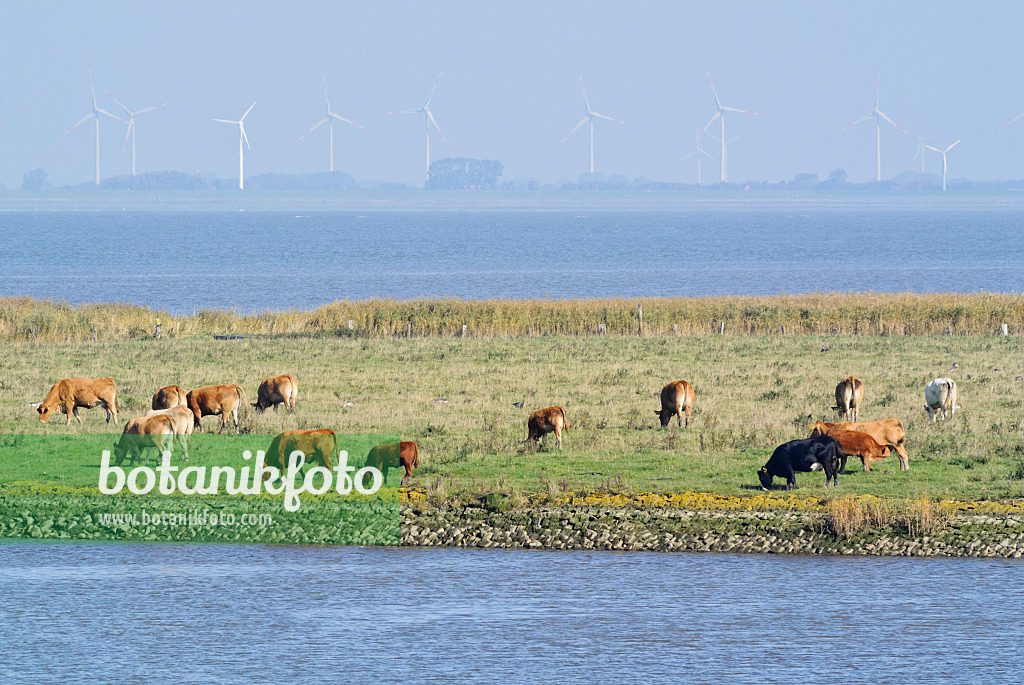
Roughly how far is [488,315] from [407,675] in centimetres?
4751

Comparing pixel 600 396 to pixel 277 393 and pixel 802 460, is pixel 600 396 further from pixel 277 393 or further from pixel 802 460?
pixel 802 460

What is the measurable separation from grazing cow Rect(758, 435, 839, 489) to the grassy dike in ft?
1.40

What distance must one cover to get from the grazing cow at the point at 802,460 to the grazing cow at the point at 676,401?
6.81m

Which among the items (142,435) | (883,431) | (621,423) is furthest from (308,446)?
(883,431)

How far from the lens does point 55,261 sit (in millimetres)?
172000

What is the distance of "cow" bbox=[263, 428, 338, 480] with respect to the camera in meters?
27.1

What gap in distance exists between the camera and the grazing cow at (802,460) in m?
25.6

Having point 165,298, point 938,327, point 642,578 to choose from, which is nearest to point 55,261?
point 165,298

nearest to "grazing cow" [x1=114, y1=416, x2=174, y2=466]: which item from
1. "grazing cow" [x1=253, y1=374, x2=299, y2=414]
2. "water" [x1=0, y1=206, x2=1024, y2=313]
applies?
"grazing cow" [x1=253, y1=374, x2=299, y2=414]

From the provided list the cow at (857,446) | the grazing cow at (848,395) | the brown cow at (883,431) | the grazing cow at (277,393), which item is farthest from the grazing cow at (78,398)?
the grazing cow at (848,395)

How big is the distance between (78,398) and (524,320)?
32638 millimetres

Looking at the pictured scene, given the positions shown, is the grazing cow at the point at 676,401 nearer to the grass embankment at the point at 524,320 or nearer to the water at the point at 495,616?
the water at the point at 495,616

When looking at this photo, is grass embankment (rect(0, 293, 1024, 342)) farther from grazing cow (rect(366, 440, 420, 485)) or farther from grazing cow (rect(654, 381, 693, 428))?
grazing cow (rect(366, 440, 420, 485))

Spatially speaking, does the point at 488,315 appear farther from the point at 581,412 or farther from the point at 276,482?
the point at 276,482
